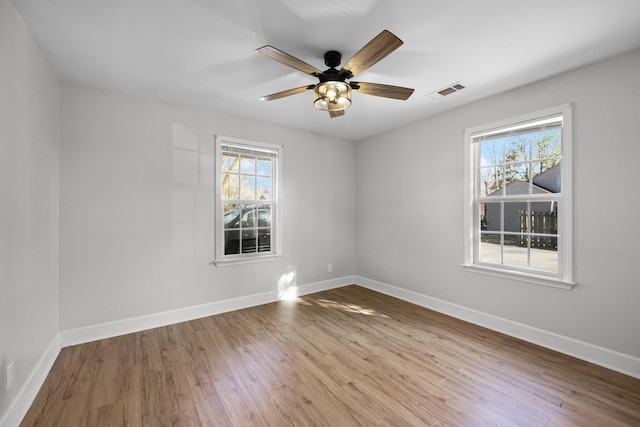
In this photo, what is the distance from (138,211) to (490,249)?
13.5ft

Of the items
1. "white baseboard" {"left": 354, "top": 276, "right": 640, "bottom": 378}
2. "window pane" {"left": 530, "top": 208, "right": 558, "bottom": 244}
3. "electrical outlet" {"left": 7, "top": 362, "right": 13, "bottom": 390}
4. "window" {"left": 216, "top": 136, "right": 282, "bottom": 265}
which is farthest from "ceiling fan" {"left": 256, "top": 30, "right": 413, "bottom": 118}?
"white baseboard" {"left": 354, "top": 276, "right": 640, "bottom": 378}

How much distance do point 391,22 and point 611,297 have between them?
290cm

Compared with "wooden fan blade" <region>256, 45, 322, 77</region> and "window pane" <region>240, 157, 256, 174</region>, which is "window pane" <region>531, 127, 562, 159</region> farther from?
"window pane" <region>240, 157, 256, 174</region>

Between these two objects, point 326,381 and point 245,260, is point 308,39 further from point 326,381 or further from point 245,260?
point 245,260

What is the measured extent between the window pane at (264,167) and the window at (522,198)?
8.79ft

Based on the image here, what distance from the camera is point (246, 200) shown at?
152 inches

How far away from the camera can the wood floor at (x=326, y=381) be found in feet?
5.84

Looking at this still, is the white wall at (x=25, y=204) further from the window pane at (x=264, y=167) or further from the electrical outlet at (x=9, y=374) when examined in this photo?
the window pane at (x=264, y=167)

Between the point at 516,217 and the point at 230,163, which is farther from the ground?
the point at 230,163

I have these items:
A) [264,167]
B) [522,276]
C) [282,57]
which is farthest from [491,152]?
[264,167]

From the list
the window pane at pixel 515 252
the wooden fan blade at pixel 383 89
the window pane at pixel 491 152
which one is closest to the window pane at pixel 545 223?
the window pane at pixel 515 252

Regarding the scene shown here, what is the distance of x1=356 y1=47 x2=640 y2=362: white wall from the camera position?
226 centimetres

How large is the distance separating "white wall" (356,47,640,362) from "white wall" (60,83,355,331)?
200 cm

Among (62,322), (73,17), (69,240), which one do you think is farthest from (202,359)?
(73,17)
